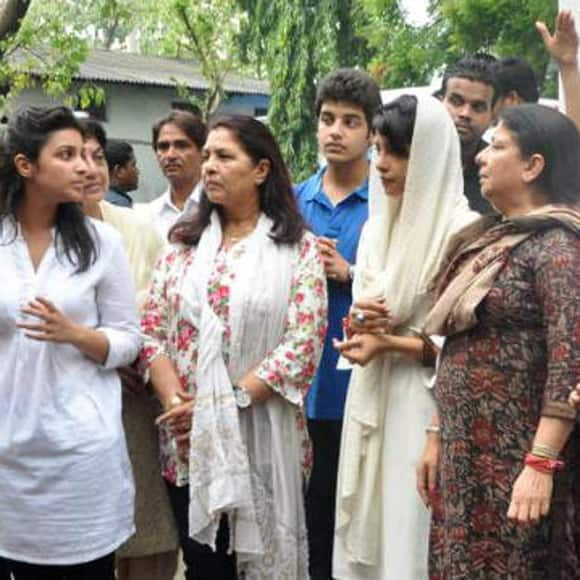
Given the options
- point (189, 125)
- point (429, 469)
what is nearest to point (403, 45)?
point (189, 125)

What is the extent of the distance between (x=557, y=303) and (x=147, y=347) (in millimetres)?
1407

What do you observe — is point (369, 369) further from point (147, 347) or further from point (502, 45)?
point (502, 45)

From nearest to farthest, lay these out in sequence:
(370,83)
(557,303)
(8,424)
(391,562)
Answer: (557,303)
(8,424)
(391,562)
(370,83)

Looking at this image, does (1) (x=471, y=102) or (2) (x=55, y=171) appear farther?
(1) (x=471, y=102)

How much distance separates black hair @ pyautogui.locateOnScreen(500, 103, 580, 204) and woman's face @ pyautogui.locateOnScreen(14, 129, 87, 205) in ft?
4.34

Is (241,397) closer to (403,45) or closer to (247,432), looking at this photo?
(247,432)

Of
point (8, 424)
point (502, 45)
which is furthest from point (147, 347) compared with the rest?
point (502, 45)

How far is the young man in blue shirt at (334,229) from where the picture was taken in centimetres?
388

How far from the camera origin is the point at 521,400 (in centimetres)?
285

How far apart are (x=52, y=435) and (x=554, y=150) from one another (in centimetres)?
163

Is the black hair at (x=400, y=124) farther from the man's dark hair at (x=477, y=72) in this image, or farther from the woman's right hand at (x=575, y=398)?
the woman's right hand at (x=575, y=398)

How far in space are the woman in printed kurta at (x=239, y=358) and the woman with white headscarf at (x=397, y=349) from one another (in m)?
0.17

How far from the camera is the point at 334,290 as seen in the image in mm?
3854

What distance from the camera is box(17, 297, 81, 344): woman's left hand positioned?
3062mm
